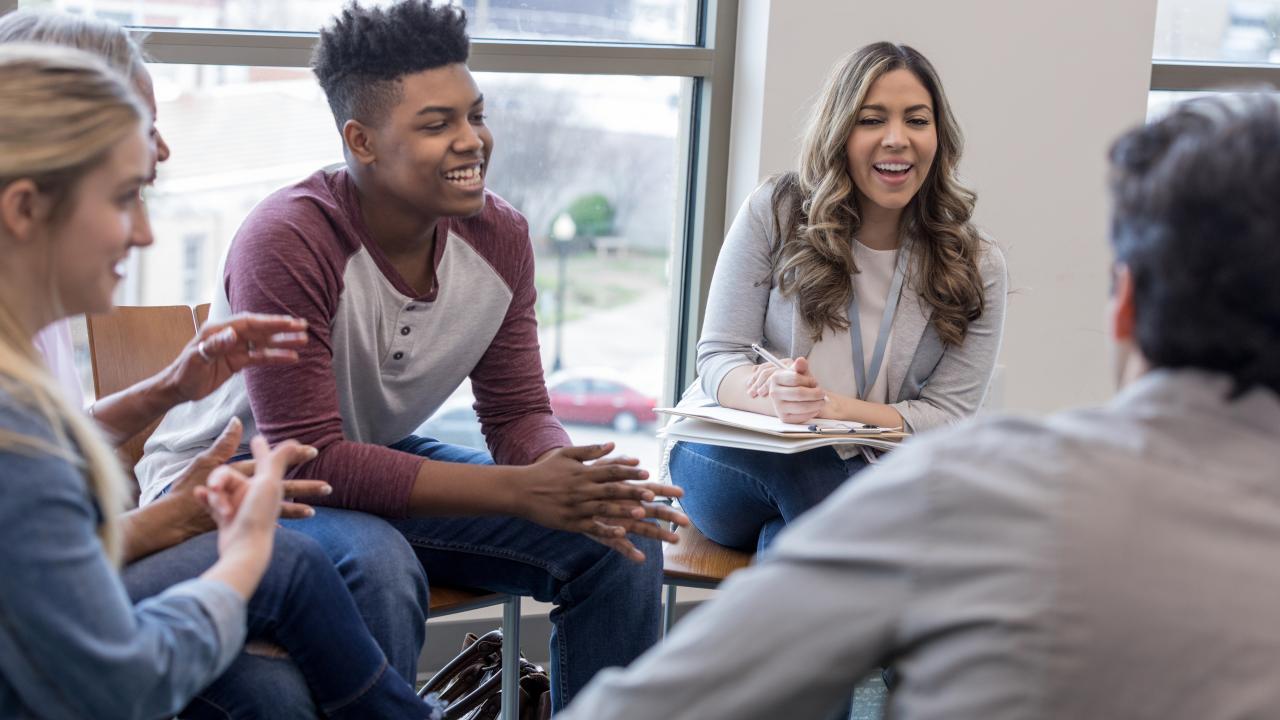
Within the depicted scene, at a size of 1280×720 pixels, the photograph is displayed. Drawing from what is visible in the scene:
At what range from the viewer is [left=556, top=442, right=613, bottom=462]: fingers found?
1972 millimetres

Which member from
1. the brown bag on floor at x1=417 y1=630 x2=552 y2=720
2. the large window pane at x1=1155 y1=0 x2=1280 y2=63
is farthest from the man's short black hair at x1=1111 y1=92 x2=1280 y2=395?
the large window pane at x1=1155 y1=0 x2=1280 y2=63

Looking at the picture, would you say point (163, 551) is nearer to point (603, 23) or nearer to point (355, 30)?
point (355, 30)

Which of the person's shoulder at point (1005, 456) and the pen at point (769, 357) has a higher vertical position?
the person's shoulder at point (1005, 456)

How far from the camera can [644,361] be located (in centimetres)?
333

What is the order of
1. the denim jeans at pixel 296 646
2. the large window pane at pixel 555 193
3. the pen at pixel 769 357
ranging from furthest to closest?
the large window pane at pixel 555 193 < the pen at pixel 769 357 < the denim jeans at pixel 296 646

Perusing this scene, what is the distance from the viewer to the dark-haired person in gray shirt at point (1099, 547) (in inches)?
31.4

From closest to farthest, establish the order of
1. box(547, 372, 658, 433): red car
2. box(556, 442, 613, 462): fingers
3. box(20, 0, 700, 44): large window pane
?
box(556, 442, 613, 462): fingers < box(20, 0, 700, 44): large window pane < box(547, 372, 658, 433): red car

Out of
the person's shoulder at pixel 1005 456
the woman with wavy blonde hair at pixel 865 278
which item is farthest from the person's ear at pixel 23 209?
the woman with wavy blonde hair at pixel 865 278

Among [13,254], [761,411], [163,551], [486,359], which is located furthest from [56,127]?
[761,411]

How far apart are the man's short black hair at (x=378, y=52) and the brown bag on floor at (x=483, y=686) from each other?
1.07 metres

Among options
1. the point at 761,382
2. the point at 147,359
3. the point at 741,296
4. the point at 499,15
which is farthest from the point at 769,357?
the point at 499,15

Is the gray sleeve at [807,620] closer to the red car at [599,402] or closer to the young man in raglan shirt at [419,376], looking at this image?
the young man in raglan shirt at [419,376]

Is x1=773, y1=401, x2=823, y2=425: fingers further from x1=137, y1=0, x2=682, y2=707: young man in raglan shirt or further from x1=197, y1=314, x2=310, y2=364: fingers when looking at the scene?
x1=197, y1=314, x2=310, y2=364: fingers

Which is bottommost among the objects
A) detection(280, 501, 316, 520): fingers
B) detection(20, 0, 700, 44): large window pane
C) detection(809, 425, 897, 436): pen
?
detection(280, 501, 316, 520): fingers
